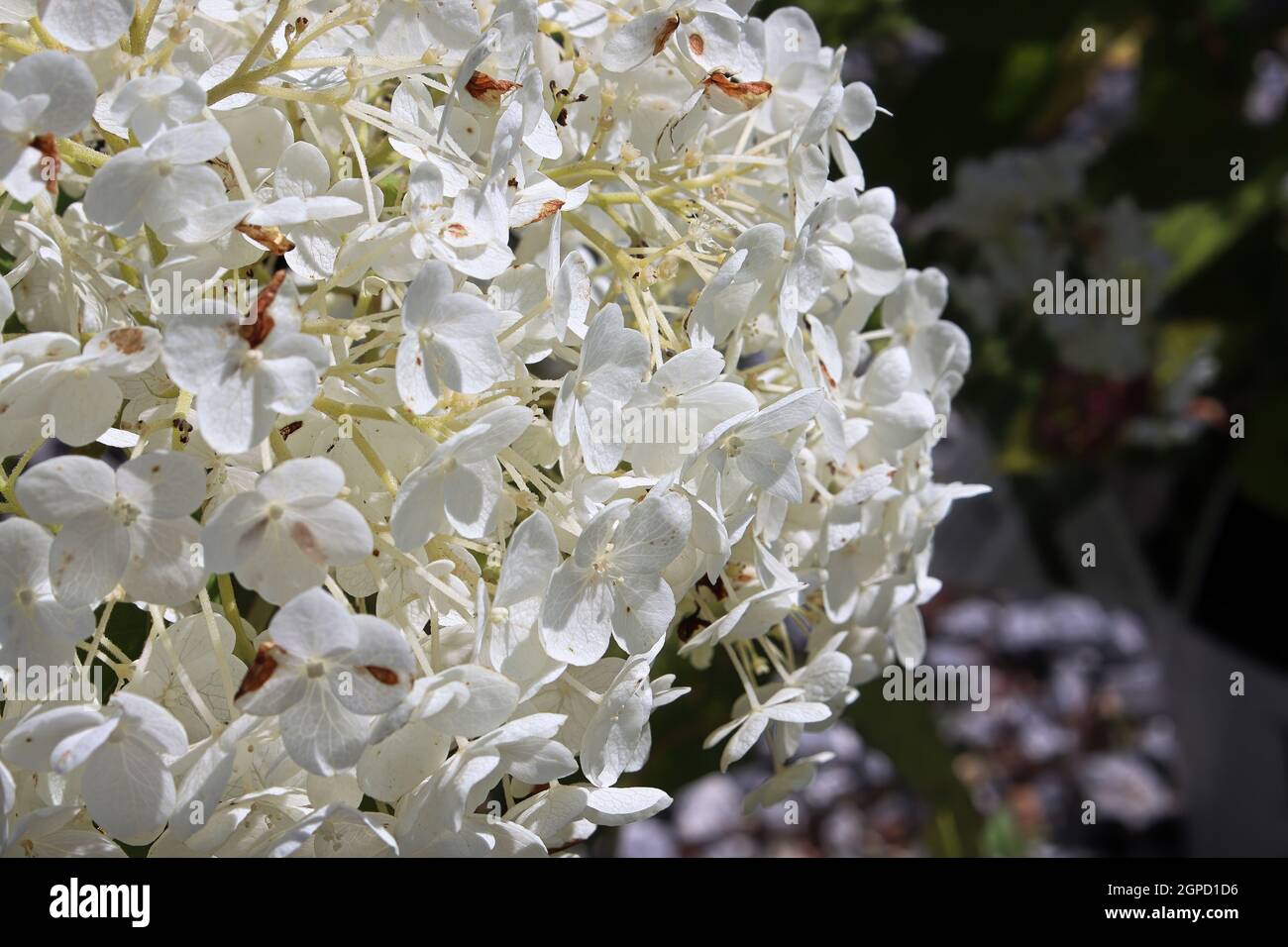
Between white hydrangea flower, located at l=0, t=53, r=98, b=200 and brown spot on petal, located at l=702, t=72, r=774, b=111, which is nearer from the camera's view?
white hydrangea flower, located at l=0, t=53, r=98, b=200

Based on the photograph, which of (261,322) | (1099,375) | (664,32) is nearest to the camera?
(261,322)

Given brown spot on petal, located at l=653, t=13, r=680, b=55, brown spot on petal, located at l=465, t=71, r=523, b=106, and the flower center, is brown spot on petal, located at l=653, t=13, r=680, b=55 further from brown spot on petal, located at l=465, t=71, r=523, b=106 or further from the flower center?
the flower center

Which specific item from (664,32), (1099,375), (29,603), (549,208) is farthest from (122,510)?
(1099,375)

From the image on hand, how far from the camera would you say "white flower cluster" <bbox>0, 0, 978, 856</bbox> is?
418mm

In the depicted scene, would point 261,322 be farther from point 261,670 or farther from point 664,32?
point 664,32

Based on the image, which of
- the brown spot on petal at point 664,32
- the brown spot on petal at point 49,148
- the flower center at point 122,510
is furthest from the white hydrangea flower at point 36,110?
the brown spot on petal at point 664,32

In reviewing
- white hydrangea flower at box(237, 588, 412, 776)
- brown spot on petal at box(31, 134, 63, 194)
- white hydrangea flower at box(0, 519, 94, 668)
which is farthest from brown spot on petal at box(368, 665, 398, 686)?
brown spot on petal at box(31, 134, 63, 194)

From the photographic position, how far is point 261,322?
0.41 meters

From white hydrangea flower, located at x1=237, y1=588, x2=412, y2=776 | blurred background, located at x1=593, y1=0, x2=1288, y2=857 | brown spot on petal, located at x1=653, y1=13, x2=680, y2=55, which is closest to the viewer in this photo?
white hydrangea flower, located at x1=237, y1=588, x2=412, y2=776

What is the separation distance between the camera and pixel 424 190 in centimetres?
46

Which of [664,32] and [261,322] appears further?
[664,32]
